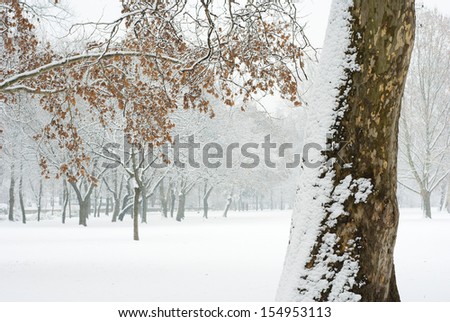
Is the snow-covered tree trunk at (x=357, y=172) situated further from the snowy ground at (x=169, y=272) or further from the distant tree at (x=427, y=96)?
the distant tree at (x=427, y=96)

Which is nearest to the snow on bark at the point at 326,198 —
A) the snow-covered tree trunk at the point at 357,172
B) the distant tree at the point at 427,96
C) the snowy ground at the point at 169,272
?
the snow-covered tree trunk at the point at 357,172

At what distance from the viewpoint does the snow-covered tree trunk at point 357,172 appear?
14.1 feet

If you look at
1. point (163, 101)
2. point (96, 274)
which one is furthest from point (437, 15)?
point (96, 274)

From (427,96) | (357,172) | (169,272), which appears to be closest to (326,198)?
(357,172)

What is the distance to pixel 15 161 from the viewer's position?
113 feet

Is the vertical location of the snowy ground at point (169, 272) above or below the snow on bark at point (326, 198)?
below

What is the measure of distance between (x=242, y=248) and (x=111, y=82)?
825cm

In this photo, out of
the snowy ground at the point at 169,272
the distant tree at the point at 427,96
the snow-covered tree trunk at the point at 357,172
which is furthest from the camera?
the distant tree at the point at 427,96

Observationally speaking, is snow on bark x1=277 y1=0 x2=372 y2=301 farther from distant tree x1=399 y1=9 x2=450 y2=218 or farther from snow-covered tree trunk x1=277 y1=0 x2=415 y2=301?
distant tree x1=399 y1=9 x2=450 y2=218

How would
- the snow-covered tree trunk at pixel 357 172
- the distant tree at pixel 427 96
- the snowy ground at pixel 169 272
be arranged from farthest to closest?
the distant tree at pixel 427 96 < the snowy ground at pixel 169 272 < the snow-covered tree trunk at pixel 357 172

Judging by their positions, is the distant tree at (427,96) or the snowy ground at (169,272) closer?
the snowy ground at (169,272)

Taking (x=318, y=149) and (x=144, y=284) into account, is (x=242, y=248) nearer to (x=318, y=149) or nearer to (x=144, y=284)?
(x=144, y=284)

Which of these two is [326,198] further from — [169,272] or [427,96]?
[427,96]

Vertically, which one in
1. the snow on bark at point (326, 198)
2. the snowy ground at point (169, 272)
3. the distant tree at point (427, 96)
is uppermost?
the distant tree at point (427, 96)
